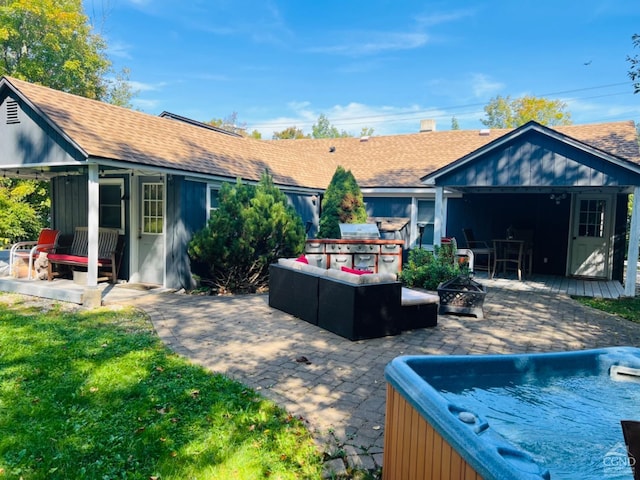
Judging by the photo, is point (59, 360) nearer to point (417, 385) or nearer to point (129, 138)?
point (417, 385)

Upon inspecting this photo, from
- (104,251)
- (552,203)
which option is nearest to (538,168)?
(552,203)

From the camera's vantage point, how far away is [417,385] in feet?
6.91

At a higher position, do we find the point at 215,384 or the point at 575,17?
the point at 575,17

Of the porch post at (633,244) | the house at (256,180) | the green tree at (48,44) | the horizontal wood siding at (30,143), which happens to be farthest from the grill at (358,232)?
the green tree at (48,44)

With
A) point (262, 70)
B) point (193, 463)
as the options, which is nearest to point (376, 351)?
point (193, 463)

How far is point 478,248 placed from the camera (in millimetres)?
12375

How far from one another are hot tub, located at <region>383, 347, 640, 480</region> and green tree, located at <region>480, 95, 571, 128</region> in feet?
99.3

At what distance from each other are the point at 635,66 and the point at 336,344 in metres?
8.94

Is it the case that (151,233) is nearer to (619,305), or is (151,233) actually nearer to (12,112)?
(12,112)

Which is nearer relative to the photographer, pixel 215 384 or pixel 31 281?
pixel 215 384

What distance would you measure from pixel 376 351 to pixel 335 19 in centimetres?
1783

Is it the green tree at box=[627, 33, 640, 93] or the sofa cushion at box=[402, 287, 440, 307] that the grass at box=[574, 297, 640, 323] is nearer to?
the sofa cushion at box=[402, 287, 440, 307]

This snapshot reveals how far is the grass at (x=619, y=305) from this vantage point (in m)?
7.13

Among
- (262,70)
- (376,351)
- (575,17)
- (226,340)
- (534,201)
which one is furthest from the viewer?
(262,70)
